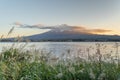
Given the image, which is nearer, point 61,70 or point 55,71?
point 61,70

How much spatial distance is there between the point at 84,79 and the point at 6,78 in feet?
4.17

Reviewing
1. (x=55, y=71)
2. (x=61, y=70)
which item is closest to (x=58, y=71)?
(x=55, y=71)

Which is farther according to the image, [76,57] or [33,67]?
[76,57]

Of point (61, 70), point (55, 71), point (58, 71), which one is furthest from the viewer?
point (58, 71)

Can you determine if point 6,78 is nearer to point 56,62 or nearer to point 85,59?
point 56,62

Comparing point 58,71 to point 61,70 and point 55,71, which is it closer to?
point 55,71

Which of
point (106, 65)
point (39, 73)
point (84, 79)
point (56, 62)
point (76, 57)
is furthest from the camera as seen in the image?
point (76, 57)

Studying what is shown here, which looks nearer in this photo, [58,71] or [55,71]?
[55,71]

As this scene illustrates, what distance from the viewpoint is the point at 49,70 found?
242 inches

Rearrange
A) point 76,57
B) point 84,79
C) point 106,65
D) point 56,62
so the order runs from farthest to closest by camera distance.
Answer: point 76,57 < point 56,62 < point 106,65 < point 84,79

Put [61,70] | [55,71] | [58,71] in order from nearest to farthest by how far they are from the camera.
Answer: [61,70]
[55,71]
[58,71]

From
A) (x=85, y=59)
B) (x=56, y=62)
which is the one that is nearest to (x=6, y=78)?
(x=56, y=62)

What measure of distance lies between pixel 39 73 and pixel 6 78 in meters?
0.57

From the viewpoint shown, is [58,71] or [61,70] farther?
[58,71]
